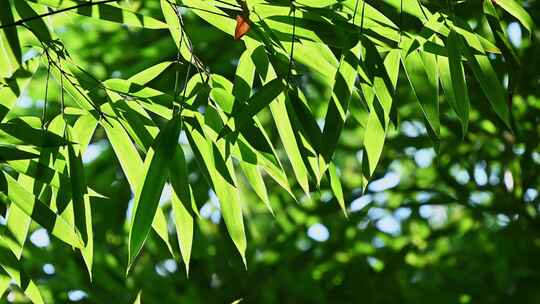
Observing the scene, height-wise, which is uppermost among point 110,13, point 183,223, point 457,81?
point 110,13

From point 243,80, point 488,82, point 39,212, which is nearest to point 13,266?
point 39,212

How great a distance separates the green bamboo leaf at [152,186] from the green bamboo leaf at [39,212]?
0.06 metres

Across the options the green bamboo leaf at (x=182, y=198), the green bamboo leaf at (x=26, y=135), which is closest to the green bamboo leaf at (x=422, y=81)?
the green bamboo leaf at (x=182, y=198)

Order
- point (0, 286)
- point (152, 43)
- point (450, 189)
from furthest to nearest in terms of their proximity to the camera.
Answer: point (450, 189)
point (152, 43)
point (0, 286)

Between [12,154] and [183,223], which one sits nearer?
[12,154]

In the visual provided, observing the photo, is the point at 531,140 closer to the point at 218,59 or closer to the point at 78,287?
the point at 218,59

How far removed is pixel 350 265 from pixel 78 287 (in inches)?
25.3

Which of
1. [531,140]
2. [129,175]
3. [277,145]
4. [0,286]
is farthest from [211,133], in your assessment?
[277,145]

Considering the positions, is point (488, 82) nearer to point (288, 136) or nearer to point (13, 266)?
point (288, 136)

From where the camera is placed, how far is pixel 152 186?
0.86m

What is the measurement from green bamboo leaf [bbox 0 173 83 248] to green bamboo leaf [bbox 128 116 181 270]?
60 mm

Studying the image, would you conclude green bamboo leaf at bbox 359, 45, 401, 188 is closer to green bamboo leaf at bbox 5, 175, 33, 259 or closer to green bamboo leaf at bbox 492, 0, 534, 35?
green bamboo leaf at bbox 492, 0, 534, 35

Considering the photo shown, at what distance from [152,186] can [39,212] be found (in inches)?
4.4

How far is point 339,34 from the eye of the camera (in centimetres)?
88
